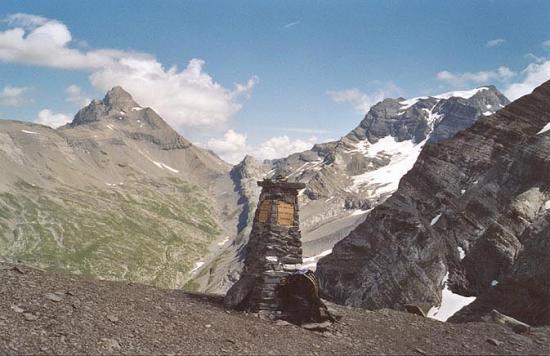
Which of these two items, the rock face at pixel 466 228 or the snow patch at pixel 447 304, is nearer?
the rock face at pixel 466 228

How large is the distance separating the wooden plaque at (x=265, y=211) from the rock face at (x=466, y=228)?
21.2 meters

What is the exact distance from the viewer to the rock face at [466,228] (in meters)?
43.7

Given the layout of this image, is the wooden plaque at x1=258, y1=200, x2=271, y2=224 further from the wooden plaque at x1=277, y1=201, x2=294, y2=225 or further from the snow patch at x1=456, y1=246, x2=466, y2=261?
the snow patch at x1=456, y1=246, x2=466, y2=261

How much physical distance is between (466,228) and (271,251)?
166 feet

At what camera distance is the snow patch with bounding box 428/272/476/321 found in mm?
47562

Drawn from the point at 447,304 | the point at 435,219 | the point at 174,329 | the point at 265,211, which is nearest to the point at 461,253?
the point at 447,304

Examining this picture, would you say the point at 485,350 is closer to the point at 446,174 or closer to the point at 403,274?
the point at 403,274

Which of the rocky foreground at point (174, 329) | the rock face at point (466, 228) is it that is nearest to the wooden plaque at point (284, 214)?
the rocky foreground at point (174, 329)

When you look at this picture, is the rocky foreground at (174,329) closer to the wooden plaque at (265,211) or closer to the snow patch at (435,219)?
the wooden plaque at (265,211)

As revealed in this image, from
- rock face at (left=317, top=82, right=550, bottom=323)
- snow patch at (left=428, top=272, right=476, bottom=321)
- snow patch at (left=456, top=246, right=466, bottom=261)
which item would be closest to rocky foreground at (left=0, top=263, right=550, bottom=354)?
rock face at (left=317, top=82, right=550, bottom=323)

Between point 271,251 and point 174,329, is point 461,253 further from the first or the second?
point 174,329

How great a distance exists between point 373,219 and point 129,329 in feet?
204

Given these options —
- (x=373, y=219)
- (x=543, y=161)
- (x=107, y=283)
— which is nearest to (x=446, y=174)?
(x=373, y=219)

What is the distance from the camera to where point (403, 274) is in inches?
2205
